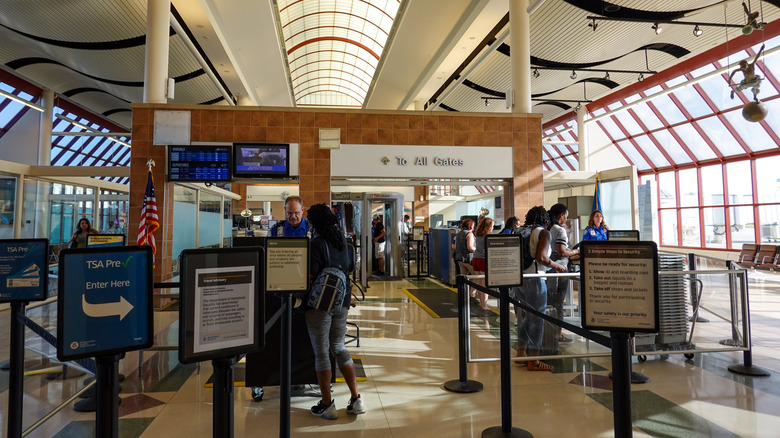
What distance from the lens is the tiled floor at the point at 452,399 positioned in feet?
8.54

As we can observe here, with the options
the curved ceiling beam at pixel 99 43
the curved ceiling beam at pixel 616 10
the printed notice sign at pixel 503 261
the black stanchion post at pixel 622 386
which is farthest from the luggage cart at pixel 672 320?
the curved ceiling beam at pixel 99 43

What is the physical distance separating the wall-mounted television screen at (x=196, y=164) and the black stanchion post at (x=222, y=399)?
214 inches

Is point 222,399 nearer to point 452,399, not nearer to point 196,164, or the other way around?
point 452,399

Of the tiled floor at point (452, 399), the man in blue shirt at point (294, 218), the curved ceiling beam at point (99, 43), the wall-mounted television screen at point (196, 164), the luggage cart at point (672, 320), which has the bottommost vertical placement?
the tiled floor at point (452, 399)

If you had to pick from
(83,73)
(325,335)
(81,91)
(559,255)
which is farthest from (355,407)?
(81,91)

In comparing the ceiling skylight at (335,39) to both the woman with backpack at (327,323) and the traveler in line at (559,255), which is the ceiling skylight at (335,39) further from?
the woman with backpack at (327,323)

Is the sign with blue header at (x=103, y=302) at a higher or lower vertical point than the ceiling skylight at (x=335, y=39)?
lower

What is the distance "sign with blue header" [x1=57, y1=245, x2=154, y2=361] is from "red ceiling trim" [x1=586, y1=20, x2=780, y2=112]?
1233 cm

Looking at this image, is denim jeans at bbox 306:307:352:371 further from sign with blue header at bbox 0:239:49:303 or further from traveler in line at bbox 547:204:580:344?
traveler in line at bbox 547:204:580:344

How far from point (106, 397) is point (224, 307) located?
0.39 meters

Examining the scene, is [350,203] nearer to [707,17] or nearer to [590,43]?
[590,43]

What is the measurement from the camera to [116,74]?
11969 millimetres

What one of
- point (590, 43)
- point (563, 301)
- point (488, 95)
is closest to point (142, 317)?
point (563, 301)

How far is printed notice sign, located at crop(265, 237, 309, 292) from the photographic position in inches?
83.9
